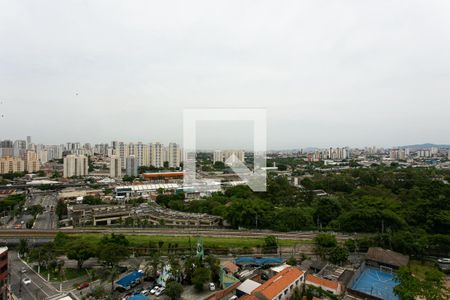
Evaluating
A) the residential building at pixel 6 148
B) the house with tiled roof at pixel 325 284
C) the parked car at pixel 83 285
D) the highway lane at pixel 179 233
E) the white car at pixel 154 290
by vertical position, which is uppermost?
the residential building at pixel 6 148

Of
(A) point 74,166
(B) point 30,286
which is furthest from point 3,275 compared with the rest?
(A) point 74,166

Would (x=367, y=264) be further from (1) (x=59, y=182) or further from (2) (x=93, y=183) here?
(1) (x=59, y=182)

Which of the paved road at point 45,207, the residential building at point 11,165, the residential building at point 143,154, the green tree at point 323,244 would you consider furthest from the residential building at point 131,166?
the green tree at point 323,244

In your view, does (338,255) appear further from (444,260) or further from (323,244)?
(444,260)

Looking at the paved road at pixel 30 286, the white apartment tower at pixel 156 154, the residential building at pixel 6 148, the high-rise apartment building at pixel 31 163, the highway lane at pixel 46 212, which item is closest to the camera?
the paved road at pixel 30 286

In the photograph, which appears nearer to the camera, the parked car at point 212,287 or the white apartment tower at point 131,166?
the parked car at point 212,287

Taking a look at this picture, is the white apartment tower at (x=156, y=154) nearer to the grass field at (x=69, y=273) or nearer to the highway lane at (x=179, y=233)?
the highway lane at (x=179, y=233)

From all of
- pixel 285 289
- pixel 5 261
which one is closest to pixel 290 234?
pixel 285 289

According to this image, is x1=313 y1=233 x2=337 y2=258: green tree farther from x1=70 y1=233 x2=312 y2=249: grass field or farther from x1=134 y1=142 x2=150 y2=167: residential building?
x1=134 y1=142 x2=150 y2=167: residential building
